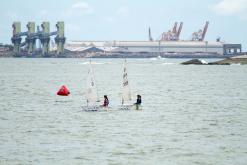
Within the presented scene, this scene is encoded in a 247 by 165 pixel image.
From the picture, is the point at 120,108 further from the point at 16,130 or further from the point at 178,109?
the point at 16,130

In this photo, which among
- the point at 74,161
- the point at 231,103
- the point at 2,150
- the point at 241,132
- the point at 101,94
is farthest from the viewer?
the point at 101,94

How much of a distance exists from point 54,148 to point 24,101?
32.9 meters

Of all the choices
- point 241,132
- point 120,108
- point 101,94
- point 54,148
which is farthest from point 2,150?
point 101,94

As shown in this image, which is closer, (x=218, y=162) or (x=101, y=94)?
(x=218, y=162)

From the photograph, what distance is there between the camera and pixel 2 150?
3756 centimetres

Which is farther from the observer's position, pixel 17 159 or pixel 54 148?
pixel 54 148

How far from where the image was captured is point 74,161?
114ft

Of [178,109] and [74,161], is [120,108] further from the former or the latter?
[74,161]

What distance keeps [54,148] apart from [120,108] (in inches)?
810

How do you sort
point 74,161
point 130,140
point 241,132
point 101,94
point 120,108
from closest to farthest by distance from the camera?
point 74,161 < point 130,140 < point 241,132 < point 120,108 < point 101,94

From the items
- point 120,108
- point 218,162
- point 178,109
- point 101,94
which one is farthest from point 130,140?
point 101,94

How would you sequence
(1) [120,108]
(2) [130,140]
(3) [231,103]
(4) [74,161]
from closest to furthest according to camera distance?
(4) [74,161] < (2) [130,140] < (1) [120,108] < (3) [231,103]

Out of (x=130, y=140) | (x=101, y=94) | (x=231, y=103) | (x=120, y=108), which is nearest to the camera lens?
(x=130, y=140)

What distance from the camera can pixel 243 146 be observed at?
39188 mm
